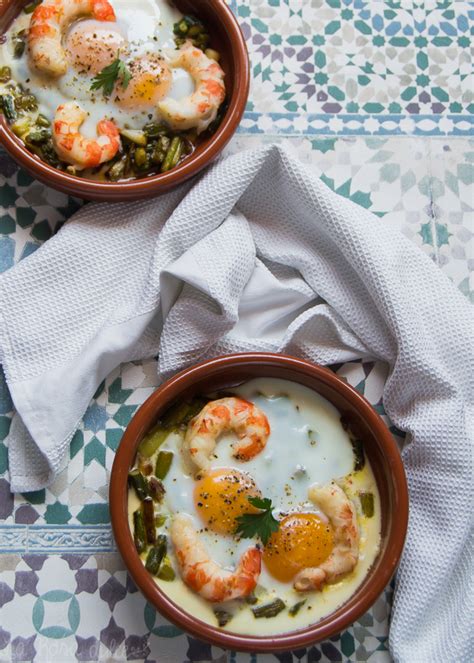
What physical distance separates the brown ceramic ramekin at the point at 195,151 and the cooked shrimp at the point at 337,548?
707 millimetres

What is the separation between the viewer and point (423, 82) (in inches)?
88.4

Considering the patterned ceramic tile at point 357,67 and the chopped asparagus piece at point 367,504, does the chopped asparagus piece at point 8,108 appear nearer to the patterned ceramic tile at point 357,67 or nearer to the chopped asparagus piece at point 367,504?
the patterned ceramic tile at point 357,67

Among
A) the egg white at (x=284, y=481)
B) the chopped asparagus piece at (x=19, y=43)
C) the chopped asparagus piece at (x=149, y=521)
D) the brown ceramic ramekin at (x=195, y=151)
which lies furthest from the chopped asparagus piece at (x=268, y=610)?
the chopped asparagus piece at (x=19, y=43)

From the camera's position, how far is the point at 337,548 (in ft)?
6.23

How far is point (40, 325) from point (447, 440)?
0.87 meters

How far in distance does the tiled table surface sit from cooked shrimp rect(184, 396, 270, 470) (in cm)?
22

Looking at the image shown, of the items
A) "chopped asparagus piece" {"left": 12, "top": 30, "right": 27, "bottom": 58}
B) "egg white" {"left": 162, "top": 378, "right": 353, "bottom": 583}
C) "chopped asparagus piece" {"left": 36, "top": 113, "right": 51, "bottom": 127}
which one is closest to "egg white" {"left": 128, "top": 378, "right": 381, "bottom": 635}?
"egg white" {"left": 162, "top": 378, "right": 353, "bottom": 583}

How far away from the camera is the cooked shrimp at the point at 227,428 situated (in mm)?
1896

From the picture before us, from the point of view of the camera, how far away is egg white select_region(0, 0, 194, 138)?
6.71 ft

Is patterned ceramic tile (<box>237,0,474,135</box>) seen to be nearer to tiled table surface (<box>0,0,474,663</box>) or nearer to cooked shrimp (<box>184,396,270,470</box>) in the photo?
tiled table surface (<box>0,0,474,663</box>)

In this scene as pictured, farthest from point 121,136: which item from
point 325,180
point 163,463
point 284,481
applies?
point 284,481

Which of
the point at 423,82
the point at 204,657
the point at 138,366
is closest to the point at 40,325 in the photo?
Answer: the point at 138,366

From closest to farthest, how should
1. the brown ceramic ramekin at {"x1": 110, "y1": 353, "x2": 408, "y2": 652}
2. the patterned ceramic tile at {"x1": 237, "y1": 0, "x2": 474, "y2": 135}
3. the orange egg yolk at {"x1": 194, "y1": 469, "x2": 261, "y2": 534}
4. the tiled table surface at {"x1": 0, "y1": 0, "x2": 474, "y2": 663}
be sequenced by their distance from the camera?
1. the brown ceramic ramekin at {"x1": 110, "y1": 353, "x2": 408, "y2": 652}
2. the orange egg yolk at {"x1": 194, "y1": 469, "x2": 261, "y2": 534}
3. the tiled table surface at {"x1": 0, "y1": 0, "x2": 474, "y2": 663}
4. the patterned ceramic tile at {"x1": 237, "y1": 0, "x2": 474, "y2": 135}

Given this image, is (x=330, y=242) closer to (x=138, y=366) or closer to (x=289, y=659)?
(x=138, y=366)
